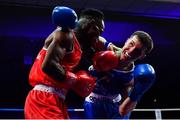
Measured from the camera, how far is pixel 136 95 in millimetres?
2176

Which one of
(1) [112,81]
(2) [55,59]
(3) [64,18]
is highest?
(3) [64,18]

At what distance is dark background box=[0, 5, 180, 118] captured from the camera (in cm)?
612

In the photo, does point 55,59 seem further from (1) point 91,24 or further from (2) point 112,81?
(2) point 112,81

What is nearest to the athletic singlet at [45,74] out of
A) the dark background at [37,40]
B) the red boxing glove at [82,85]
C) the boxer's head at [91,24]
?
the red boxing glove at [82,85]

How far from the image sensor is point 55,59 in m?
1.63

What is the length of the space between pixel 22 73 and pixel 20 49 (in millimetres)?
708

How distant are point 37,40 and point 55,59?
4.89m

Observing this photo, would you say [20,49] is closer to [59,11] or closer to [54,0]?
[54,0]

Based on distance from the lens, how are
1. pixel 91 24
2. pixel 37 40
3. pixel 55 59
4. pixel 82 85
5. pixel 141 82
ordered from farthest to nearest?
pixel 37 40
pixel 141 82
pixel 91 24
pixel 82 85
pixel 55 59

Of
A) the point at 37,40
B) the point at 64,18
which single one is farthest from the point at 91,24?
the point at 37,40

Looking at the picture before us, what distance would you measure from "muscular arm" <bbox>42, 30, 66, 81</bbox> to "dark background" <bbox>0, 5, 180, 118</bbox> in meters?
4.37

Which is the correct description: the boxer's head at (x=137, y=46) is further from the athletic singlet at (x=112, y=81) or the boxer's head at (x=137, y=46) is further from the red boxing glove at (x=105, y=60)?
the red boxing glove at (x=105, y=60)

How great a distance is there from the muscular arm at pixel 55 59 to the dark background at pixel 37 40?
437 cm

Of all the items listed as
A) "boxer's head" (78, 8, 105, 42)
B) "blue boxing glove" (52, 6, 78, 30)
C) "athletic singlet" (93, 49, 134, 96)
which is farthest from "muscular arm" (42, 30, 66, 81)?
"athletic singlet" (93, 49, 134, 96)
